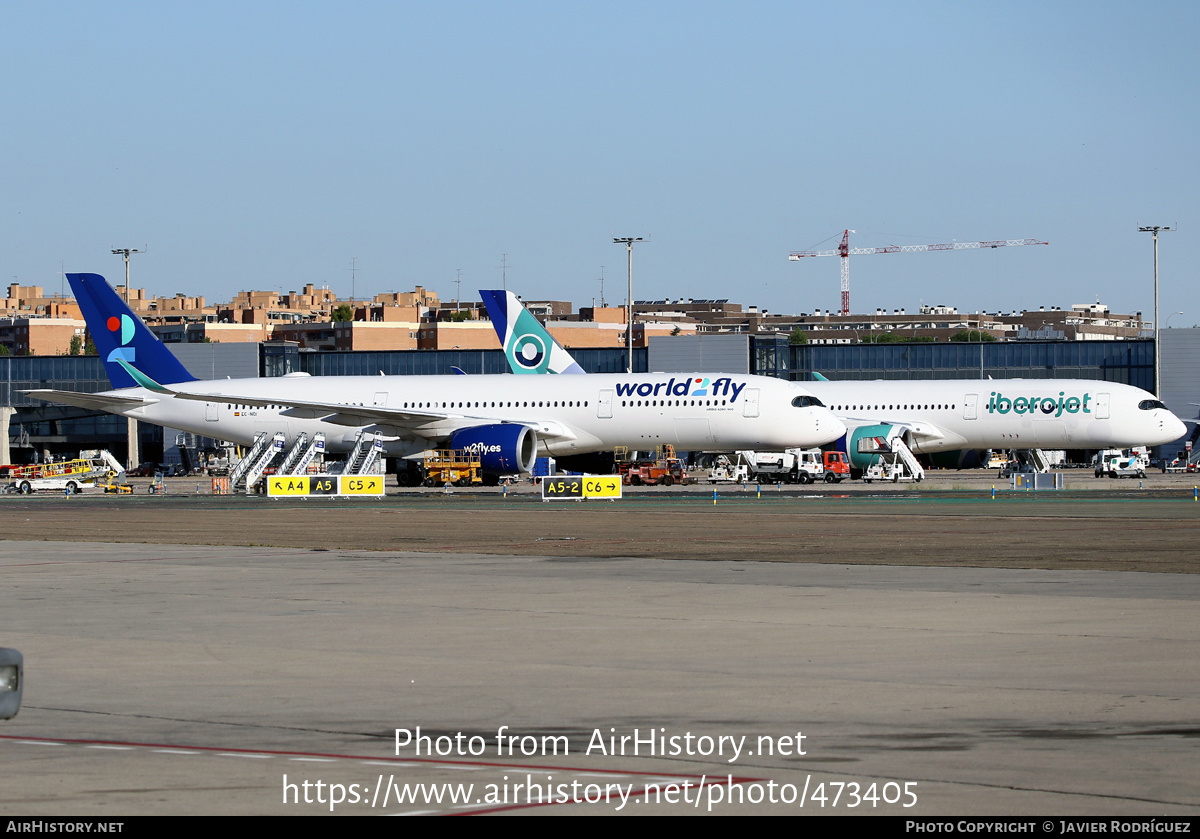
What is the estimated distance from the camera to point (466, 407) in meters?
66.6

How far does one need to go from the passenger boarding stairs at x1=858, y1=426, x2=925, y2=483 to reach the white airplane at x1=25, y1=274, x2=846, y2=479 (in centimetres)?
473

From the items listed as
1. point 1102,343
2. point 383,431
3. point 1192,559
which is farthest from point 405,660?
point 1102,343

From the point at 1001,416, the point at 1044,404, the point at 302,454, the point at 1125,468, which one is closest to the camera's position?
the point at 1044,404

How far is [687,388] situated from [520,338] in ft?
75.5

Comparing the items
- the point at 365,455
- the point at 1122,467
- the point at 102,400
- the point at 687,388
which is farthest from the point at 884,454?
the point at 102,400

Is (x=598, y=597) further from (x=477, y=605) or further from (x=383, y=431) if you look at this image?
(x=383, y=431)

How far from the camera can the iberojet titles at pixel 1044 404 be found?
66.0m

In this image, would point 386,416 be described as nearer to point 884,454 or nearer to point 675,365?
point 884,454

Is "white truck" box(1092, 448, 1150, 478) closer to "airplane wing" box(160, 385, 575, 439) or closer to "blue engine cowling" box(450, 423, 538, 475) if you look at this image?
"airplane wing" box(160, 385, 575, 439)

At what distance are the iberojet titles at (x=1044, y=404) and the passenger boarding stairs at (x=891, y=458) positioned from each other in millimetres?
4301

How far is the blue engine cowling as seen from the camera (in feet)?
205

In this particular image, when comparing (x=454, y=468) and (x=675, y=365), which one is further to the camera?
(x=675, y=365)

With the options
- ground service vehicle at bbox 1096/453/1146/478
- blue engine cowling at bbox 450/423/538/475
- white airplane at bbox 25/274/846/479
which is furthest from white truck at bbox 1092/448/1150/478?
blue engine cowling at bbox 450/423/538/475

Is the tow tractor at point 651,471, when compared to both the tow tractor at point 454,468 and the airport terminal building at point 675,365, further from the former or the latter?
the airport terminal building at point 675,365
